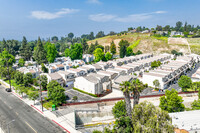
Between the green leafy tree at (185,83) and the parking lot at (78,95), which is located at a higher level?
the green leafy tree at (185,83)

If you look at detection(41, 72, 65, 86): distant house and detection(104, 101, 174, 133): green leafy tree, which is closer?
detection(104, 101, 174, 133): green leafy tree

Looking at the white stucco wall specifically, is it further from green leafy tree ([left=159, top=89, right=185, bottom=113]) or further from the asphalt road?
green leafy tree ([left=159, top=89, right=185, bottom=113])

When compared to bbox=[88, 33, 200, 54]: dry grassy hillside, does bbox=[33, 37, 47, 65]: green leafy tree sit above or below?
below

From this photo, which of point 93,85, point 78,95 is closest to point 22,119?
point 78,95

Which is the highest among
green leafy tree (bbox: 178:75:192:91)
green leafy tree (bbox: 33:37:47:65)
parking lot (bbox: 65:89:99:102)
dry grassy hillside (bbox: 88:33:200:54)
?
dry grassy hillside (bbox: 88:33:200:54)

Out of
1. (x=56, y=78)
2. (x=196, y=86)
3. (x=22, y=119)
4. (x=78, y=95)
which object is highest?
(x=56, y=78)

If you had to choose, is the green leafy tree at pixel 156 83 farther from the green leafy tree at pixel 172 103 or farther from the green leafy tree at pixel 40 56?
the green leafy tree at pixel 40 56

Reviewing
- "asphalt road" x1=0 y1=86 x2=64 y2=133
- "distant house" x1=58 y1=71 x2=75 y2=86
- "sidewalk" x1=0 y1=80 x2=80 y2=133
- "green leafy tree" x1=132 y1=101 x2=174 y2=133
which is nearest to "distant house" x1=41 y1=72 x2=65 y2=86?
"distant house" x1=58 y1=71 x2=75 y2=86

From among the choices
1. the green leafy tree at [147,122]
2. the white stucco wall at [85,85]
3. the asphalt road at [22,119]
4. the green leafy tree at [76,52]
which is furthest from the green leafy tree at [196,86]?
the green leafy tree at [76,52]

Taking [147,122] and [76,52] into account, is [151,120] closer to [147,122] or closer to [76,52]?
[147,122]

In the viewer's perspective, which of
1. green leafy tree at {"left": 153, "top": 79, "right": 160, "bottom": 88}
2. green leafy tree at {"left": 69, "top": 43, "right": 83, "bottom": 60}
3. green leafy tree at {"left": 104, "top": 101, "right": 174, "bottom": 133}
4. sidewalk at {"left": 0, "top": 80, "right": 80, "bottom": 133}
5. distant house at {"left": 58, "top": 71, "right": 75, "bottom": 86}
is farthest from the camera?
green leafy tree at {"left": 69, "top": 43, "right": 83, "bottom": 60}
